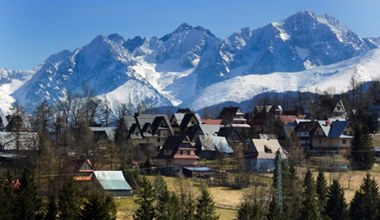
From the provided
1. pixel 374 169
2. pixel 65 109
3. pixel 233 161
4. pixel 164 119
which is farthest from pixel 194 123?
pixel 374 169

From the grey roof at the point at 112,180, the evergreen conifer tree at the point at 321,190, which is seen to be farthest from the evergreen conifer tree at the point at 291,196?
the grey roof at the point at 112,180

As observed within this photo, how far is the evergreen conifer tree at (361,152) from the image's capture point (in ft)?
259

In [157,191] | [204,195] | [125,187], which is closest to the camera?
[204,195]

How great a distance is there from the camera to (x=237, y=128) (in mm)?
106438

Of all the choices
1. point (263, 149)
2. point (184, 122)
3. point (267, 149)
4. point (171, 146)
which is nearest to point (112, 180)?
point (171, 146)

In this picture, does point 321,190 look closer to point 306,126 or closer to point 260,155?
point 260,155

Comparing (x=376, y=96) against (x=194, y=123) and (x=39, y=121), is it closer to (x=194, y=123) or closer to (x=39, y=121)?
(x=194, y=123)

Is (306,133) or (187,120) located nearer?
(306,133)

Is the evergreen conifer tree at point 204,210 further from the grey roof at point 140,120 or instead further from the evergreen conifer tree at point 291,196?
the grey roof at point 140,120

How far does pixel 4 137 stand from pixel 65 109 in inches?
916

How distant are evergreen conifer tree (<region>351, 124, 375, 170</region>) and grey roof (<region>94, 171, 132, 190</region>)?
26545 mm

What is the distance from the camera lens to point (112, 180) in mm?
66000

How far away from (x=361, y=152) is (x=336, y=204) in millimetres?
23973

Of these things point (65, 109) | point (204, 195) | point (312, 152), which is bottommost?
point (204, 195)
